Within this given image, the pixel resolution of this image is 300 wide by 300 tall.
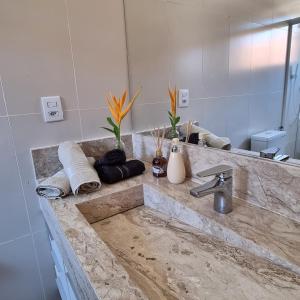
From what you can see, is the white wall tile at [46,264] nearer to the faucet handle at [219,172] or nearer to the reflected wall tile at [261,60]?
the faucet handle at [219,172]

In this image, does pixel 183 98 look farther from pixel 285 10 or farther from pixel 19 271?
pixel 19 271

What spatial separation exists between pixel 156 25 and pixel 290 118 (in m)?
0.85

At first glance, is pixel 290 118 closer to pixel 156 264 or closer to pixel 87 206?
pixel 156 264

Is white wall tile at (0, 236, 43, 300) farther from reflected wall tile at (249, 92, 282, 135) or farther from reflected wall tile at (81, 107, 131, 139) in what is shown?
reflected wall tile at (249, 92, 282, 135)

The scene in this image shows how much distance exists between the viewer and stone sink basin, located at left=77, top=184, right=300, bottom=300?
564mm

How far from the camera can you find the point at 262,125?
0.79 meters

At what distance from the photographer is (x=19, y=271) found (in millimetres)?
1137

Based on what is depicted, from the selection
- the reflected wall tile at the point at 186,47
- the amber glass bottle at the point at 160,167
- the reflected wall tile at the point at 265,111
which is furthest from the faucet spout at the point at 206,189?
the reflected wall tile at the point at 186,47

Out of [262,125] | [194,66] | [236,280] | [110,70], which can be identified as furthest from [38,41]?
[236,280]

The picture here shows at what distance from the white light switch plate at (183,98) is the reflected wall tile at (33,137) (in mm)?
524

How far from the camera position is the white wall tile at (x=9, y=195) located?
3.27ft

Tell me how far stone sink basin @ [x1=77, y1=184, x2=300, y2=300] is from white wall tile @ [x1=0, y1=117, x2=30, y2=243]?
0.38m

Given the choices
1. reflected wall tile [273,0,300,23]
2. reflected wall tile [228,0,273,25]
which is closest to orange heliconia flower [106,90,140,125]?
reflected wall tile [228,0,273,25]

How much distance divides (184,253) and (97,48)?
1021mm
